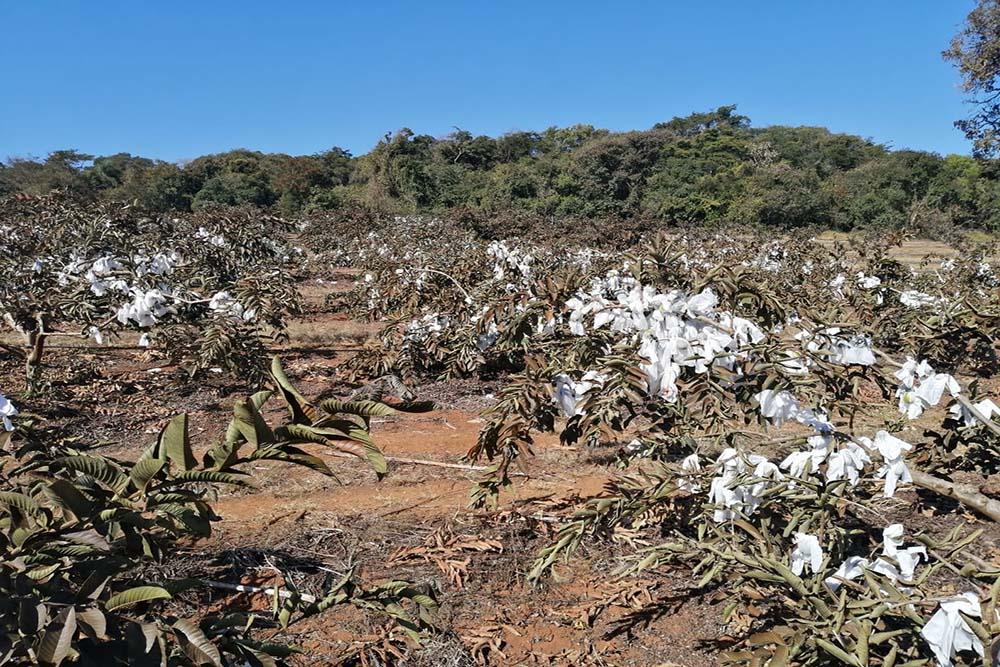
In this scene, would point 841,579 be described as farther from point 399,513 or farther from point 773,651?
point 399,513

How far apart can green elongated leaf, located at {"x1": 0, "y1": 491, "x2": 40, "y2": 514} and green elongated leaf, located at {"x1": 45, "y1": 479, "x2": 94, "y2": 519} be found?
10 cm

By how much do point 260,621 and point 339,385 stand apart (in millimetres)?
4052

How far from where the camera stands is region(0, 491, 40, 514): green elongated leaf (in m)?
0.86

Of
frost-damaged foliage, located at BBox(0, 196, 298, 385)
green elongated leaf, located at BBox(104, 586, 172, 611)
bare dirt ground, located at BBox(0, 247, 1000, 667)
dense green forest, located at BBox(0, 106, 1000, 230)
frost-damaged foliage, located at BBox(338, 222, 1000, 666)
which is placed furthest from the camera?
dense green forest, located at BBox(0, 106, 1000, 230)

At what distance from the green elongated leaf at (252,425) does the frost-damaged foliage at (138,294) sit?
392cm

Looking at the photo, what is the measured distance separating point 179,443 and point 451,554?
2750 millimetres

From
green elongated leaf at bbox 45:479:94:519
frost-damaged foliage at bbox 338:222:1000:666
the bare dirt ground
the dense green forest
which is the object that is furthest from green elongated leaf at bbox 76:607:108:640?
the dense green forest

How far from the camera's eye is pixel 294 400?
0.74 meters

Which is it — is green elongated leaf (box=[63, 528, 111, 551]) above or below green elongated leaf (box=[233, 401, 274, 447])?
below

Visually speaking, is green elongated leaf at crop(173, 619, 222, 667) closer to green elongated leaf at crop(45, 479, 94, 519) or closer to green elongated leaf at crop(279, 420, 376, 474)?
green elongated leaf at crop(45, 479, 94, 519)

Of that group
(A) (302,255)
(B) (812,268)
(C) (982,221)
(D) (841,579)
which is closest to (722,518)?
(D) (841,579)

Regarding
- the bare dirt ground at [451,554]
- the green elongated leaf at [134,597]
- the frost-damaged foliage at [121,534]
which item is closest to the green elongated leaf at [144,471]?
the frost-damaged foliage at [121,534]

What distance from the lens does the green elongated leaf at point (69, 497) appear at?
79 cm

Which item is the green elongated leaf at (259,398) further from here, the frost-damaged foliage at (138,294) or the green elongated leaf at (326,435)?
the frost-damaged foliage at (138,294)
